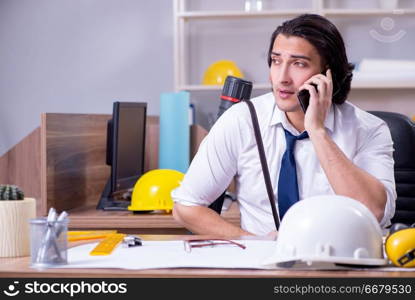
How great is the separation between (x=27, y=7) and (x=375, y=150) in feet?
11.5

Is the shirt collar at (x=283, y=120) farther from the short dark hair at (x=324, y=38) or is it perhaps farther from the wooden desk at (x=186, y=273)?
the wooden desk at (x=186, y=273)

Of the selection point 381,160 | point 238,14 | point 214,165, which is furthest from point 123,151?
point 238,14

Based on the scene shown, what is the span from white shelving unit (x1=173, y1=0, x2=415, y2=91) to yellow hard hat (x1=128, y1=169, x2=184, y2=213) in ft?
5.12

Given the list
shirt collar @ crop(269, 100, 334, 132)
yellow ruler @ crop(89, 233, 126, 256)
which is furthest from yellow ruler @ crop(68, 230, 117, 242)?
shirt collar @ crop(269, 100, 334, 132)

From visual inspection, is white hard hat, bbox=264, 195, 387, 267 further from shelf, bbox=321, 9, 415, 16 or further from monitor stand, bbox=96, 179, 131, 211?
shelf, bbox=321, 9, 415, 16

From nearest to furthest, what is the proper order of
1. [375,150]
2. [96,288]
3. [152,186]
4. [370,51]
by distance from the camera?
1. [96,288]
2. [375,150]
3. [152,186]
4. [370,51]

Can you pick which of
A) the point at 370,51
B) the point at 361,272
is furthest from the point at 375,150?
the point at 370,51

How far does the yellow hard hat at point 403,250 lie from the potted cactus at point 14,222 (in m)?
0.81

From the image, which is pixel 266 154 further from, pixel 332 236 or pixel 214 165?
pixel 332 236

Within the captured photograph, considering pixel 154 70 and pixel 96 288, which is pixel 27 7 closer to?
pixel 154 70

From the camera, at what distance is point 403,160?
283cm

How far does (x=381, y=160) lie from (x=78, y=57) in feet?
10.8

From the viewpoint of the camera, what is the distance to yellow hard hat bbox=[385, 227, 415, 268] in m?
1.55

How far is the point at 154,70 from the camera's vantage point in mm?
5215
